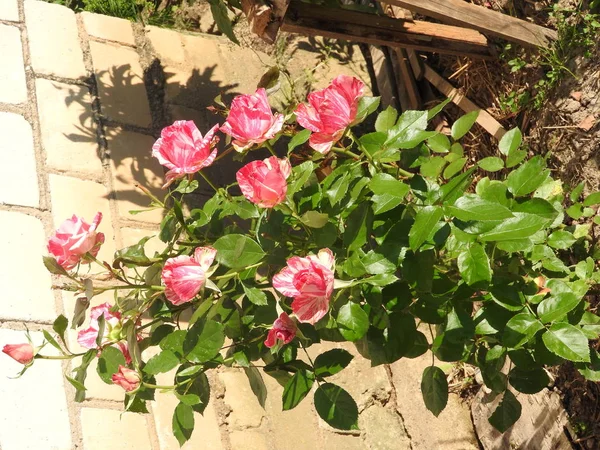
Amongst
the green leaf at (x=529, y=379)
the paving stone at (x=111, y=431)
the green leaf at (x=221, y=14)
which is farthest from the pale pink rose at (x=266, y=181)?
the green leaf at (x=221, y=14)

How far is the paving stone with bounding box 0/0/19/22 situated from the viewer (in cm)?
298

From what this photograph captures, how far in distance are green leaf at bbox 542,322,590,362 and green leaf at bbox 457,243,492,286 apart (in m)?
0.19

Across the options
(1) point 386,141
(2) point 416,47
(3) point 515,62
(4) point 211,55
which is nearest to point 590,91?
(3) point 515,62

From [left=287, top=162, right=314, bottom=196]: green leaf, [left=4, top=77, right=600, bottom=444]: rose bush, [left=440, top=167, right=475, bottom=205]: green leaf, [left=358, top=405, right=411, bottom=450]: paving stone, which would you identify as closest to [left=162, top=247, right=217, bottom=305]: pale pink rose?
[left=4, top=77, right=600, bottom=444]: rose bush

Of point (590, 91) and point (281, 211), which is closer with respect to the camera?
point (281, 211)

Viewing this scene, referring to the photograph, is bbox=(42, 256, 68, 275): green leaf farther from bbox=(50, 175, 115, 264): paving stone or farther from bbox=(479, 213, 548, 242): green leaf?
bbox=(50, 175, 115, 264): paving stone

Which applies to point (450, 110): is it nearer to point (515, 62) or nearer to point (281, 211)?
point (515, 62)

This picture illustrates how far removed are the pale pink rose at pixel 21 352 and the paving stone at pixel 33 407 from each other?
29.4 inches

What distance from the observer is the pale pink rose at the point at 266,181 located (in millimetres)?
1306

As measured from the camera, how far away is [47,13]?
3.08 meters

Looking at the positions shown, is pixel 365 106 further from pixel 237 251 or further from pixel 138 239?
pixel 138 239

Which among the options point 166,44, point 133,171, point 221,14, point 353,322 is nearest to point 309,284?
point 353,322

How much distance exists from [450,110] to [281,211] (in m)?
1.80

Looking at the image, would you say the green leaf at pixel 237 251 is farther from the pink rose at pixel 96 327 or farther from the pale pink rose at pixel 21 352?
the pale pink rose at pixel 21 352
